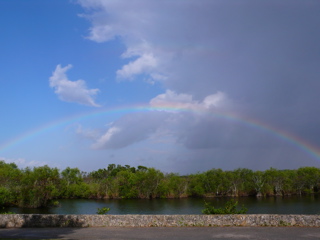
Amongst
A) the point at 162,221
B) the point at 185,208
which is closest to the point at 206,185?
the point at 185,208

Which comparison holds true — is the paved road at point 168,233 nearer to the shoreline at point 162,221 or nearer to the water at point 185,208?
the shoreline at point 162,221

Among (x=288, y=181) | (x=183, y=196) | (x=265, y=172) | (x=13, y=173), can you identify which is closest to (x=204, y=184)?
(x=183, y=196)

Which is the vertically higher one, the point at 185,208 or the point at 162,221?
the point at 162,221

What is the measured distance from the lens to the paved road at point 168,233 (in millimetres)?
15805

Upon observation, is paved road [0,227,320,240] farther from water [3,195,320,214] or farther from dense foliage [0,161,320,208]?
dense foliage [0,161,320,208]

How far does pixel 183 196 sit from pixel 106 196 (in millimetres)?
21497

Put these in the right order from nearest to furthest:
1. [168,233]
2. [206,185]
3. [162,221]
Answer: [168,233] < [162,221] < [206,185]

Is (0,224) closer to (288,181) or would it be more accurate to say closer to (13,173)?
(13,173)

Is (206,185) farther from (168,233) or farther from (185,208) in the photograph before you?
(168,233)

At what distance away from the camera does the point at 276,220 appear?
1822cm

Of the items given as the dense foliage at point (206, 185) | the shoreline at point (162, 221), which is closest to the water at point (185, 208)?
the dense foliage at point (206, 185)

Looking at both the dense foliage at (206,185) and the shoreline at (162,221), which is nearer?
the shoreline at (162,221)

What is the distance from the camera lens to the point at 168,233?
17.2 metres

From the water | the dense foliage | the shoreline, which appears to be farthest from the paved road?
the dense foliage
